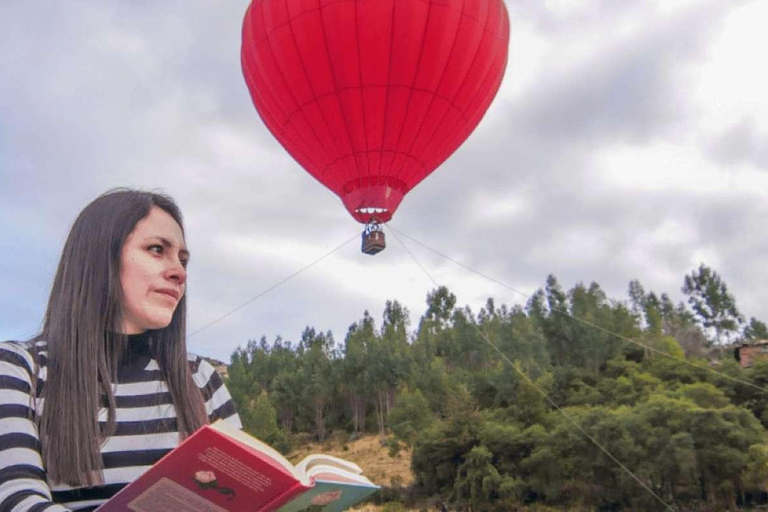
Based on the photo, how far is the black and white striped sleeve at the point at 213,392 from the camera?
1.61 metres

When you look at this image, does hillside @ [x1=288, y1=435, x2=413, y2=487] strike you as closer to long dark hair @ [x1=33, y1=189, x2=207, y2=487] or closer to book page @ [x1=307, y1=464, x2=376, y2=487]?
long dark hair @ [x1=33, y1=189, x2=207, y2=487]

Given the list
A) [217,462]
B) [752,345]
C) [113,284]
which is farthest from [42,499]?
[752,345]

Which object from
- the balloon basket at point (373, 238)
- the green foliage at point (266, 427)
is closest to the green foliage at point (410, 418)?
the green foliage at point (266, 427)

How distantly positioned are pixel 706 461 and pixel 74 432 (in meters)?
24.8

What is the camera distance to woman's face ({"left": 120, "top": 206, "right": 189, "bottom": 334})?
1466 millimetres

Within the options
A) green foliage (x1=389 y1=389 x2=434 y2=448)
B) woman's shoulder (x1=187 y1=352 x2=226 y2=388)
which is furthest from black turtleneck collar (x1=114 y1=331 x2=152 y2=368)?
green foliage (x1=389 y1=389 x2=434 y2=448)

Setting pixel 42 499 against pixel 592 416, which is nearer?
pixel 42 499

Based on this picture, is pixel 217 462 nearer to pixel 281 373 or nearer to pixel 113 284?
pixel 113 284

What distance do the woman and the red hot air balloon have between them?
279 inches

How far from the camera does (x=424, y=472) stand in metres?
28.1

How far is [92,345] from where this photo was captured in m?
1.37

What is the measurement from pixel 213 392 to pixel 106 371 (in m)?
0.32

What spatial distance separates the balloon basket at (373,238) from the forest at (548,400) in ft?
36.2

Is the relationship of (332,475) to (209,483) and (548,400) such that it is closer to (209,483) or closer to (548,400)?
(209,483)
